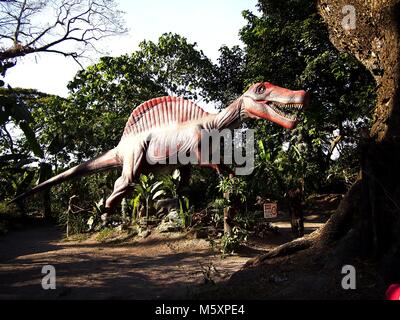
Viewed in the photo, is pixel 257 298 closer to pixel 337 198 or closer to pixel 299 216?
pixel 299 216

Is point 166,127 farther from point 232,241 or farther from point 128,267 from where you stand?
point 128,267

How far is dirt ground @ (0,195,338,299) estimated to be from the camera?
4.35 meters

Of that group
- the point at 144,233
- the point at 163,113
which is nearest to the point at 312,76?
the point at 163,113

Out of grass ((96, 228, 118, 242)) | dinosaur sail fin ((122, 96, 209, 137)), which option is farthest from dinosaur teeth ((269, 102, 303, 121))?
grass ((96, 228, 118, 242))

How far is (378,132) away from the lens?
4.37 meters

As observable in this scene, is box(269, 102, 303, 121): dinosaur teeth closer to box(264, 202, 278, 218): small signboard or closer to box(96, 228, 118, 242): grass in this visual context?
box(264, 202, 278, 218): small signboard

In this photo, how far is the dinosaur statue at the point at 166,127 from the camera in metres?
5.93

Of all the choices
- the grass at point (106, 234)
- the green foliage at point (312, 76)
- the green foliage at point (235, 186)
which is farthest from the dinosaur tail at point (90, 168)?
the green foliage at point (312, 76)

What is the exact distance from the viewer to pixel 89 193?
1378 cm

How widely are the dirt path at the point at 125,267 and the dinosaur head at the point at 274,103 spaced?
2.16 metres

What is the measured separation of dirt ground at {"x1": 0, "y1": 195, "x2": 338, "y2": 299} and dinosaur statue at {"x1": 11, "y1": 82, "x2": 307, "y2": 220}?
111cm

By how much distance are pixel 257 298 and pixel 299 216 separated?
11.1ft

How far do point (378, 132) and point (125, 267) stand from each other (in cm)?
383
